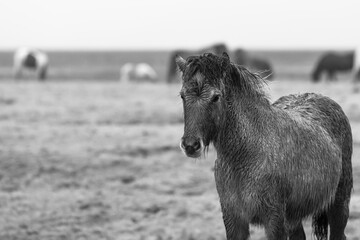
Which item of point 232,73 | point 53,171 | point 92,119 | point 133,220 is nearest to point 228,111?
point 232,73

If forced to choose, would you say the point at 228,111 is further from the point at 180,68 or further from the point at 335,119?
the point at 335,119

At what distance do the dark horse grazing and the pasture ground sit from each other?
348 cm

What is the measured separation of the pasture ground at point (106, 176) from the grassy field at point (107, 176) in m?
0.01

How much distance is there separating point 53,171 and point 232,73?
7439 millimetres

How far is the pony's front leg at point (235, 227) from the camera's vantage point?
5.23m

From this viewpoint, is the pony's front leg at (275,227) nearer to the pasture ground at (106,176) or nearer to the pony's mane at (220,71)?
the pony's mane at (220,71)

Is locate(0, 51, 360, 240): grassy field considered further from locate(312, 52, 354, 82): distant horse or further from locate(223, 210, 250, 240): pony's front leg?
locate(312, 52, 354, 82): distant horse

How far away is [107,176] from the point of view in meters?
11.7

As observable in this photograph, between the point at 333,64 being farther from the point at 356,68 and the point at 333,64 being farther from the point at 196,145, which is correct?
the point at 196,145

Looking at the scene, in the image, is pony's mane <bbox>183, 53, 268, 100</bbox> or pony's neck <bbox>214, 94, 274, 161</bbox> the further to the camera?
pony's neck <bbox>214, 94, 274, 161</bbox>

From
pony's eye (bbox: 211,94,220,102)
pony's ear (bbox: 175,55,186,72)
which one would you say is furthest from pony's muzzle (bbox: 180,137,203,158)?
pony's ear (bbox: 175,55,186,72)

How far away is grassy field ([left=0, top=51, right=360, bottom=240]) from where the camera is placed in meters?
9.70

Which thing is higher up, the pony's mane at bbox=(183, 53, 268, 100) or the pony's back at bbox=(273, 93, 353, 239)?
the pony's mane at bbox=(183, 53, 268, 100)

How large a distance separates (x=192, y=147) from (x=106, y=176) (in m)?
7.14
